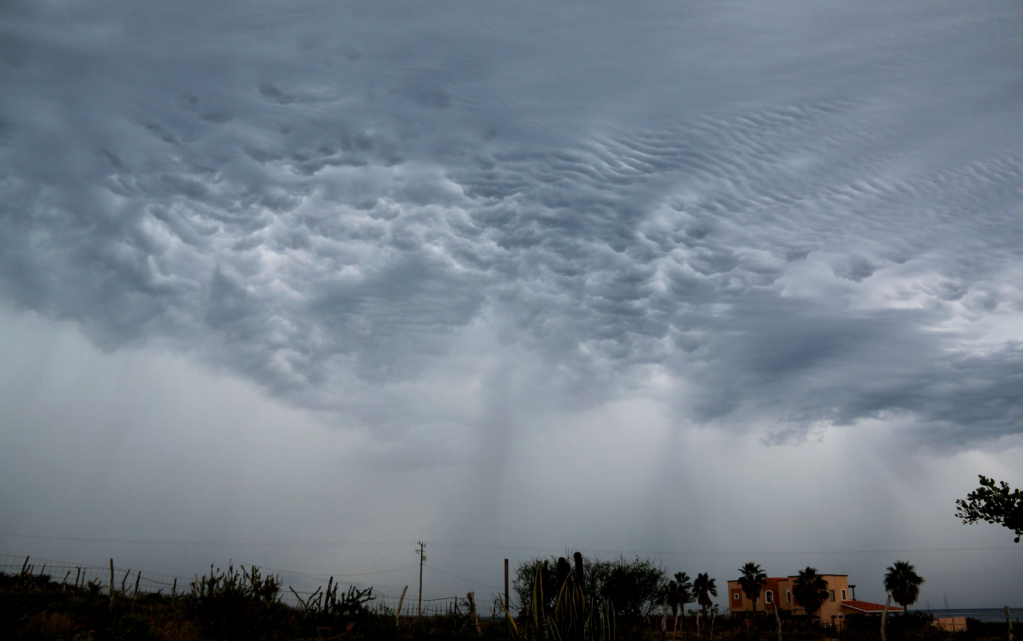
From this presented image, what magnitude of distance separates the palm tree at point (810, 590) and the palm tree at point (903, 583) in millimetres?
5436

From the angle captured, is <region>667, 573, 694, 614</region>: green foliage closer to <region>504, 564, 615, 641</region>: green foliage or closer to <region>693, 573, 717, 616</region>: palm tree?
<region>693, 573, 717, 616</region>: palm tree

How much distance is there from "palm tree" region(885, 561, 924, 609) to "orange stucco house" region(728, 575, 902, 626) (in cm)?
1210

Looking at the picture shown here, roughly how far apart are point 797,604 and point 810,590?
13.2 metres

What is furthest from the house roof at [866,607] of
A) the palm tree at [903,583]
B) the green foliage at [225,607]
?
the green foliage at [225,607]

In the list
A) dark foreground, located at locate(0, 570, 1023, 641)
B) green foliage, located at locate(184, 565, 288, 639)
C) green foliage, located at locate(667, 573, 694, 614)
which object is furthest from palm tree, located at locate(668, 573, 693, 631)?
green foliage, located at locate(184, 565, 288, 639)

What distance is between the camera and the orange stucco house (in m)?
72.1

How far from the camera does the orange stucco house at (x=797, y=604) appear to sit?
7206cm

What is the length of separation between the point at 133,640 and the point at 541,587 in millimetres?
20372

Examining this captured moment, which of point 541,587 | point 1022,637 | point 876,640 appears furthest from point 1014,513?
point 876,640

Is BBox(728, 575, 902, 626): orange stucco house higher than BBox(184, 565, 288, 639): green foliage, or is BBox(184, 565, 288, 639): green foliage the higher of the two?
BBox(184, 565, 288, 639): green foliage

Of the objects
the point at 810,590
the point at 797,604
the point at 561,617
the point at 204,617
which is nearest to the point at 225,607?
the point at 204,617

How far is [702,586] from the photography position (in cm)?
6900

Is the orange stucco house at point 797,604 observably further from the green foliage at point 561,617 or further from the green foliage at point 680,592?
the green foliage at point 561,617

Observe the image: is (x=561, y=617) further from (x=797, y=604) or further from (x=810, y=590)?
(x=797, y=604)
